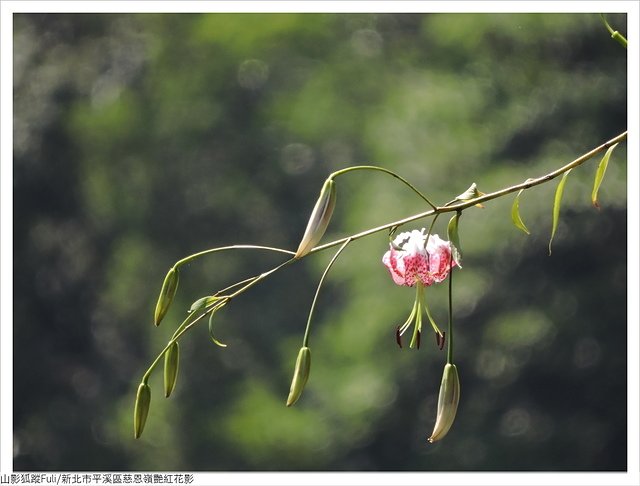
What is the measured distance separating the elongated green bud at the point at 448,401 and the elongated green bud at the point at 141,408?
0.60ft

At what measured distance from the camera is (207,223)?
7.74m

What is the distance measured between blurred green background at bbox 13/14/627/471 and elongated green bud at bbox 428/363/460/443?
188 inches

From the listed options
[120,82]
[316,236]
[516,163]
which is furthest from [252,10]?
[316,236]

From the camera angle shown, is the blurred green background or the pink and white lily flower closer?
the pink and white lily flower

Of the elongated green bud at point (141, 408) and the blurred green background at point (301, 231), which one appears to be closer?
the elongated green bud at point (141, 408)

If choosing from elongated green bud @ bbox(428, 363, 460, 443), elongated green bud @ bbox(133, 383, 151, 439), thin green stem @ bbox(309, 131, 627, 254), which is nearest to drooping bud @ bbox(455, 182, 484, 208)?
thin green stem @ bbox(309, 131, 627, 254)

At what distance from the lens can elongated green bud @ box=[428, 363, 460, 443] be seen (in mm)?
735

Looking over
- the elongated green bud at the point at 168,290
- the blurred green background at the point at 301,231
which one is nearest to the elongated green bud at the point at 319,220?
the elongated green bud at the point at 168,290

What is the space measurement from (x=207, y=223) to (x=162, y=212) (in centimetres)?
32

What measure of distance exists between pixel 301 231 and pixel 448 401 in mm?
6413

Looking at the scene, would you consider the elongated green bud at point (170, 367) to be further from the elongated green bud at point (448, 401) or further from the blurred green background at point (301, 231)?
the blurred green background at point (301, 231)

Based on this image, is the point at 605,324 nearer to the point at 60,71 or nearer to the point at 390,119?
the point at 390,119

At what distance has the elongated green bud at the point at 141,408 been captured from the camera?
0.74 m

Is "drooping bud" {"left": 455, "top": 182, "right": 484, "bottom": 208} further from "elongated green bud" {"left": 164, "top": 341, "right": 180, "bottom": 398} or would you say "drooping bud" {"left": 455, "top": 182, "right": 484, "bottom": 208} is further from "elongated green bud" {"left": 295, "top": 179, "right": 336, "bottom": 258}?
"elongated green bud" {"left": 164, "top": 341, "right": 180, "bottom": 398}
